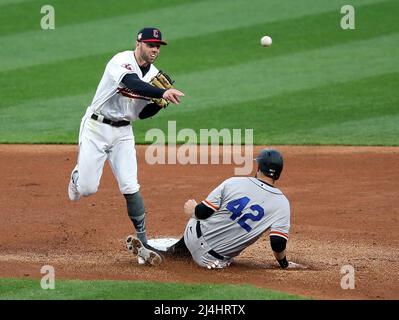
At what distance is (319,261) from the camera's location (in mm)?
8188

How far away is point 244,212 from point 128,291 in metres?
1.28

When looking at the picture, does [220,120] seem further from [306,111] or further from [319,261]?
[319,261]

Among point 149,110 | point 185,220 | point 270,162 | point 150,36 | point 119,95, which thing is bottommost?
point 185,220

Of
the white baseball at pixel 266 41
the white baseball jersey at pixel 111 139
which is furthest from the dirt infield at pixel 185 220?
the white baseball at pixel 266 41

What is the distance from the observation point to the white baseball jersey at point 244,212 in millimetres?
7582

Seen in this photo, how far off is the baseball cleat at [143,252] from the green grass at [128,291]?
2.50 ft

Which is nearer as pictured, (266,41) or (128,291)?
(128,291)

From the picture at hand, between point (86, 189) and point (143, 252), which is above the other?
point (86, 189)

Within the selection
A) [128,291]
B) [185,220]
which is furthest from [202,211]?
[185,220]

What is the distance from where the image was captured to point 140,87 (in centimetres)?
773
